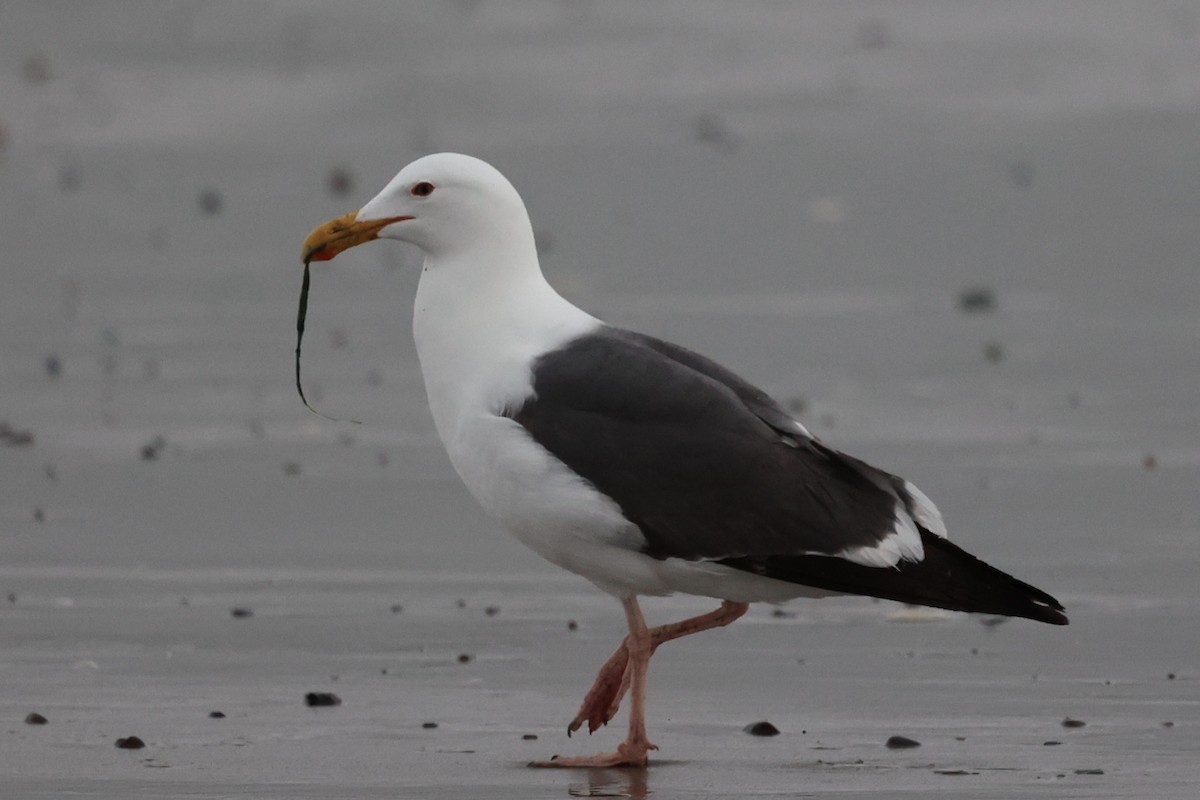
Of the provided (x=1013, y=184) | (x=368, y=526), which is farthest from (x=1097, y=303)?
(x=368, y=526)

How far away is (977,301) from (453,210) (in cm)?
742

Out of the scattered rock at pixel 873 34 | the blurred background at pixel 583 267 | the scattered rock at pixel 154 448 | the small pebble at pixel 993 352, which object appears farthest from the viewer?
the scattered rock at pixel 873 34

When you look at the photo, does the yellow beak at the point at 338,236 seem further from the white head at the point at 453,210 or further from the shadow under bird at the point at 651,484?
the shadow under bird at the point at 651,484

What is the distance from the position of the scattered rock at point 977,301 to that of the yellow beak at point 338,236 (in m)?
7.18

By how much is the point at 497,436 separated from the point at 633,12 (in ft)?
51.0

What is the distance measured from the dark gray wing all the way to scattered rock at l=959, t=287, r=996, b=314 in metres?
7.31

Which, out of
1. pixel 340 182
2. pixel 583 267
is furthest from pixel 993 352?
pixel 340 182

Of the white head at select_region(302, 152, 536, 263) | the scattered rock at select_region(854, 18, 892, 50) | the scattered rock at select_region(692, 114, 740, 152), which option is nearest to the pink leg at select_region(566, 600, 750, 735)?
the white head at select_region(302, 152, 536, 263)

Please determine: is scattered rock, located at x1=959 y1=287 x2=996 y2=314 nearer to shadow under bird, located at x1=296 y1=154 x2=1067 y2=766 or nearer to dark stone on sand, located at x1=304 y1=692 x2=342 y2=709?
shadow under bird, located at x1=296 y1=154 x2=1067 y2=766

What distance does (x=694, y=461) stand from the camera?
661cm

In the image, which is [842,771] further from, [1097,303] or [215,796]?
[1097,303]

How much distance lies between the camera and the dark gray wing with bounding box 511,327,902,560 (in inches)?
257

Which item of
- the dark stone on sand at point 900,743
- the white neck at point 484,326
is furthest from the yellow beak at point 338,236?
the dark stone on sand at point 900,743

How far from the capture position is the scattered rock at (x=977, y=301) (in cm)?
→ 1391
